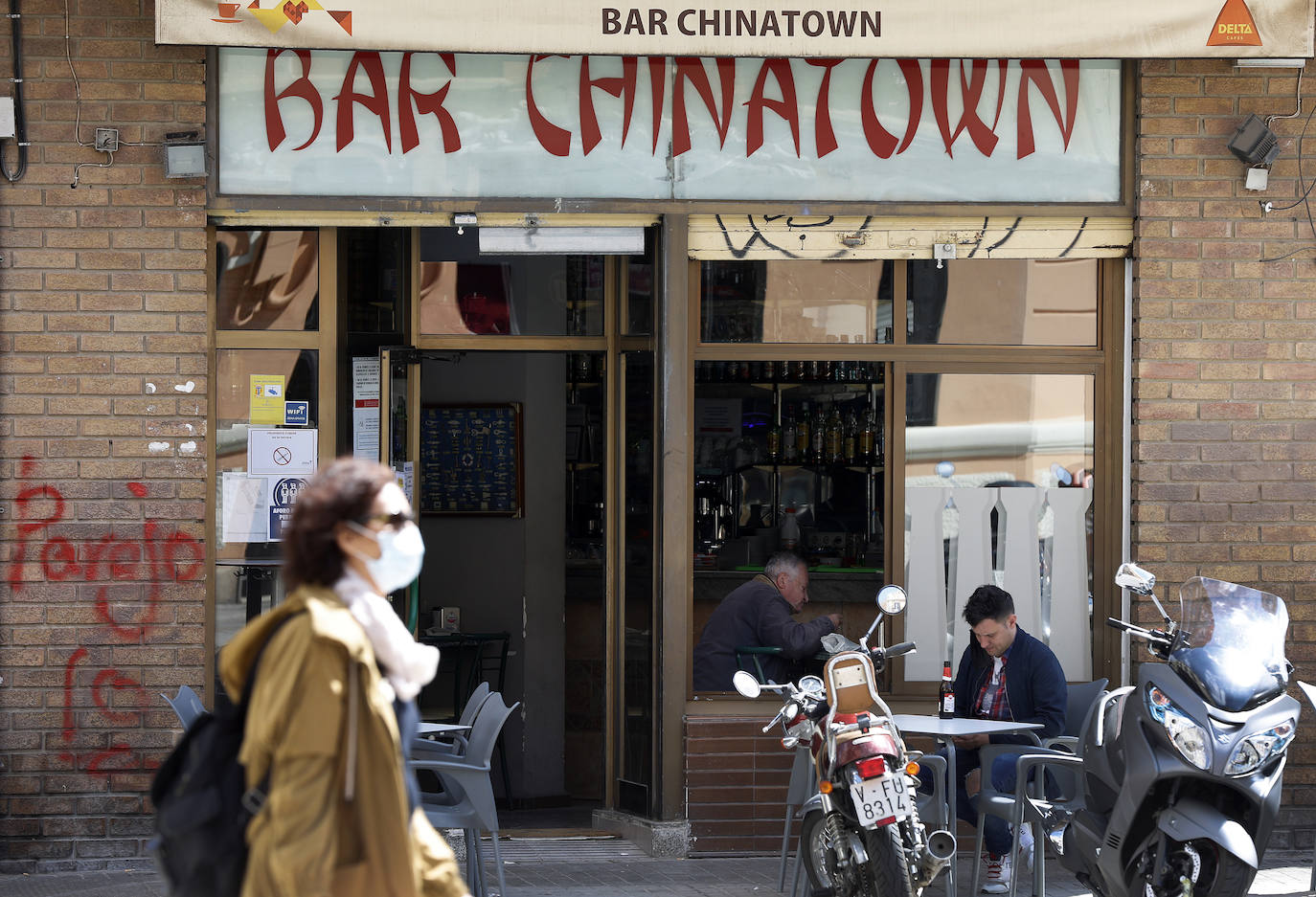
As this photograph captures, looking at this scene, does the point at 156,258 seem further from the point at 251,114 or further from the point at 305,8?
the point at 305,8

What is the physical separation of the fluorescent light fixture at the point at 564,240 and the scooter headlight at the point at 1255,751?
3.67 m

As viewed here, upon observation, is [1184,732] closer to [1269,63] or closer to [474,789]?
[474,789]

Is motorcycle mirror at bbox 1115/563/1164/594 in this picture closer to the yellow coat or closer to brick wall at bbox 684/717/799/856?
brick wall at bbox 684/717/799/856

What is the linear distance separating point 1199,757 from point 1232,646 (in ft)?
1.59

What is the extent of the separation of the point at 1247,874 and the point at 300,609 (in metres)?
3.22

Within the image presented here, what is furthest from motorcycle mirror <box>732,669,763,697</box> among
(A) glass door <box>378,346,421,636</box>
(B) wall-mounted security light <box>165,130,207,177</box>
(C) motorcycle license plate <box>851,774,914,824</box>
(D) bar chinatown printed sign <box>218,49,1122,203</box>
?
(B) wall-mounted security light <box>165,130,207,177</box>

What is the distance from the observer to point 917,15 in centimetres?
700

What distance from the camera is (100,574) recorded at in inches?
273

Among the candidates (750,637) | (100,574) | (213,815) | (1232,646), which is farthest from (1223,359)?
(213,815)

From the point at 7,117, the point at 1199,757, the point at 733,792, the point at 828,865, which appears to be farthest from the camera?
the point at 733,792

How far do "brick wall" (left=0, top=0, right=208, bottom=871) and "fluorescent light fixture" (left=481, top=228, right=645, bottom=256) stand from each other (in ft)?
4.59

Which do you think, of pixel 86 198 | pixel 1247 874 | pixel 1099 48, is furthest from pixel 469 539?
pixel 1247 874

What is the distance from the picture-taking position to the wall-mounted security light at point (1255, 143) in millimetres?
7156

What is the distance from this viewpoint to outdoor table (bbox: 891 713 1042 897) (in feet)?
19.3
